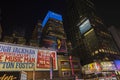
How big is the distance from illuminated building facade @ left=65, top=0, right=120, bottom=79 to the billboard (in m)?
39.0

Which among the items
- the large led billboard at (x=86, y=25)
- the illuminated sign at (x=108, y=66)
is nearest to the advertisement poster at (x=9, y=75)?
the illuminated sign at (x=108, y=66)

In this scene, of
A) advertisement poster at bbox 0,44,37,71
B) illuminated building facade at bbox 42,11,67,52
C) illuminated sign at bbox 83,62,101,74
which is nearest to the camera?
advertisement poster at bbox 0,44,37,71

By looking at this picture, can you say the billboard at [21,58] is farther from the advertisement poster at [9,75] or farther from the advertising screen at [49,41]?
the advertising screen at [49,41]

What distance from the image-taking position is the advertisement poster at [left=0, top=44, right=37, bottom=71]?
7.99m

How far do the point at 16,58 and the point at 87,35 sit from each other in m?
81.6

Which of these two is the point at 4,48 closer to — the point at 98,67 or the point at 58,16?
the point at 98,67

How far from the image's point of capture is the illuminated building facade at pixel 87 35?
67188mm

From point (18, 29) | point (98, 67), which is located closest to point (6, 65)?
point (98, 67)

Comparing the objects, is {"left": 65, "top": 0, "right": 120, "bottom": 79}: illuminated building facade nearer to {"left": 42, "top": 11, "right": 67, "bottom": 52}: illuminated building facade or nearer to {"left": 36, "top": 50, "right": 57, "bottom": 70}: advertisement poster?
{"left": 42, "top": 11, "right": 67, "bottom": 52}: illuminated building facade

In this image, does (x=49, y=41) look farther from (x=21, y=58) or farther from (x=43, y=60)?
(x=21, y=58)

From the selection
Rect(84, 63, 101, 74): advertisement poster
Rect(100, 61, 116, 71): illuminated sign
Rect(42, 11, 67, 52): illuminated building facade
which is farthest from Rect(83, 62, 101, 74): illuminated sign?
Rect(42, 11, 67, 52): illuminated building facade

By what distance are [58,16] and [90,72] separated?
238ft

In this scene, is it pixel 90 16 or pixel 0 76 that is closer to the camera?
pixel 0 76

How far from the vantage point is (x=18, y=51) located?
8648mm
